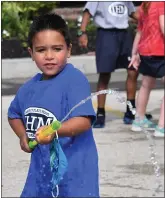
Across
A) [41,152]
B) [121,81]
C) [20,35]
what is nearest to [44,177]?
[41,152]

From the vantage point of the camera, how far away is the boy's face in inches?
130

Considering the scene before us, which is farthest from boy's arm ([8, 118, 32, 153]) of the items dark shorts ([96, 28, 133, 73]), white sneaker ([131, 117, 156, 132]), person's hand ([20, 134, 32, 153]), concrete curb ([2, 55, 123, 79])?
concrete curb ([2, 55, 123, 79])

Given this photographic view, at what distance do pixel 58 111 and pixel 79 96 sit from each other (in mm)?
122

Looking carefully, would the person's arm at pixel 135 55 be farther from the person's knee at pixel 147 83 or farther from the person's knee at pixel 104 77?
the person's knee at pixel 104 77

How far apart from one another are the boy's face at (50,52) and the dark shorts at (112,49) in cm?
383

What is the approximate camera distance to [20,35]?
11.5 meters

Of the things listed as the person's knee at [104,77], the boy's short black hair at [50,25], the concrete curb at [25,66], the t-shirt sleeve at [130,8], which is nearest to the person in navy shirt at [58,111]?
the boy's short black hair at [50,25]

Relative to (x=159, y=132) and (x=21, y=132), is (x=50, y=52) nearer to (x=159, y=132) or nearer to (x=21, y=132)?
(x=21, y=132)

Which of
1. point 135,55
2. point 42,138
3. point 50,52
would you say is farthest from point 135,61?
point 42,138

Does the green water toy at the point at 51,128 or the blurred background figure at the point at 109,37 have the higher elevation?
the green water toy at the point at 51,128

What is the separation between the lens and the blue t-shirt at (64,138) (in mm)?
3297

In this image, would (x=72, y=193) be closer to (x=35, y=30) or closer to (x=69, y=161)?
(x=69, y=161)

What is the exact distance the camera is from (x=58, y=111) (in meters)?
3.29

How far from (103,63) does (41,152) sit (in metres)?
3.89
